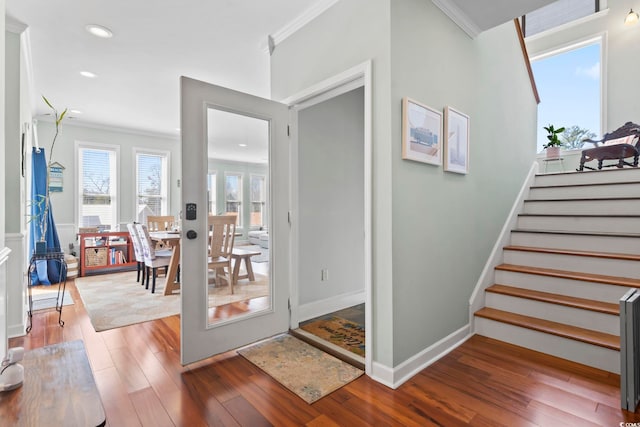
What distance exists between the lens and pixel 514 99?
3672mm

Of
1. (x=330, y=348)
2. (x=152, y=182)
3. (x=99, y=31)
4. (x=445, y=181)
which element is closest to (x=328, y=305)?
(x=330, y=348)

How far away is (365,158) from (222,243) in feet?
5.69

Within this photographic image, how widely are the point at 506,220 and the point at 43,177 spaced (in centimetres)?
616

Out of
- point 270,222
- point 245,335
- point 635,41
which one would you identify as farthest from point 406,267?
point 635,41

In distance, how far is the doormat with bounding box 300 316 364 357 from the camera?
2.59 metres

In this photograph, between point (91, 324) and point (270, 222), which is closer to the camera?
point (270, 222)

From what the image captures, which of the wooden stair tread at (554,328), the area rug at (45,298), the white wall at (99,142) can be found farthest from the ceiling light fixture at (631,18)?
the area rug at (45,298)

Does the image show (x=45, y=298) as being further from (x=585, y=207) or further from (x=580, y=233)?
(x=585, y=207)

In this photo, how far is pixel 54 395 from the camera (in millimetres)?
967

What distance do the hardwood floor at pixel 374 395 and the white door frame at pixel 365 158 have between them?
0.40 m

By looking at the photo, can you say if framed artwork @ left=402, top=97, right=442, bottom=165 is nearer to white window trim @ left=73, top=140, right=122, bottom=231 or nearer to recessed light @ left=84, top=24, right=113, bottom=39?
recessed light @ left=84, top=24, right=113, bottom=39

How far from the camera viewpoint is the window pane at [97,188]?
19.6 feet

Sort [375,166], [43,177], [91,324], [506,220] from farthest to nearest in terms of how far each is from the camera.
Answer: [43,177], [506,220], [91,324], [375,166]

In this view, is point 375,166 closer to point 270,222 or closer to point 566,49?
point 270,222
